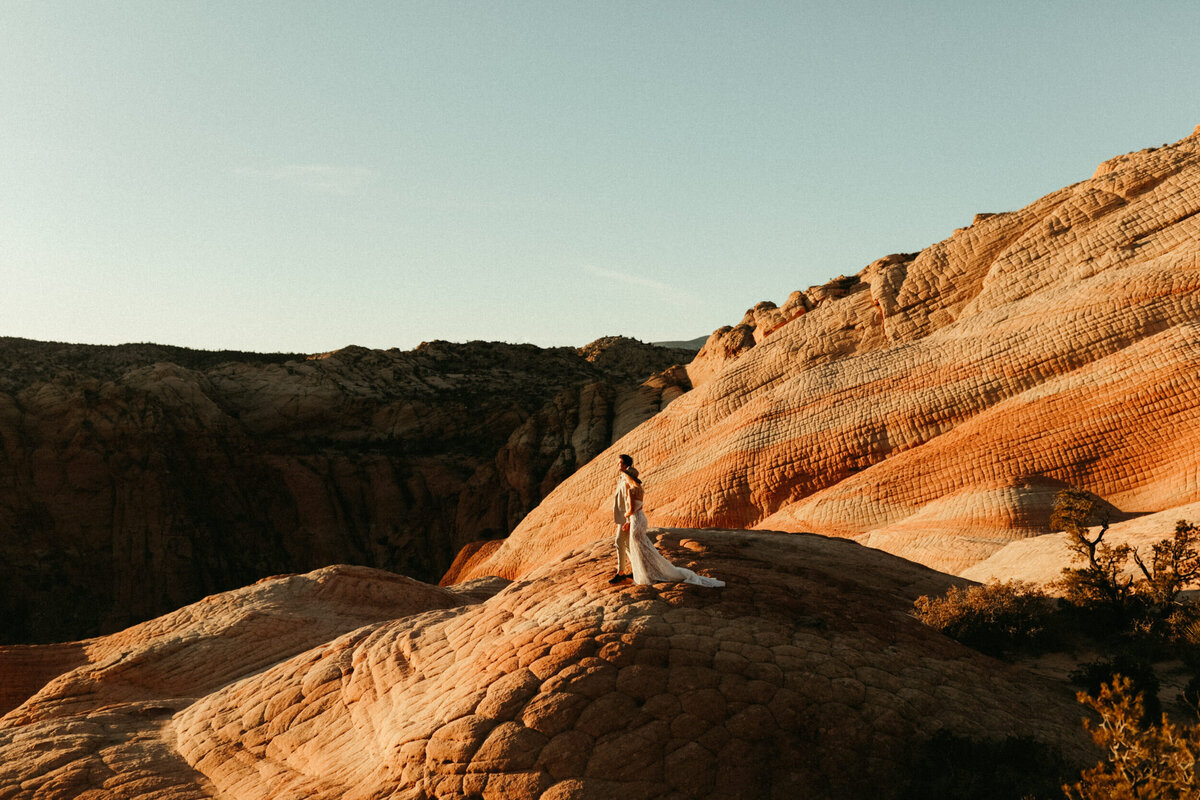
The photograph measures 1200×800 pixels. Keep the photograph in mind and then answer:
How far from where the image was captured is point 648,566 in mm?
9039

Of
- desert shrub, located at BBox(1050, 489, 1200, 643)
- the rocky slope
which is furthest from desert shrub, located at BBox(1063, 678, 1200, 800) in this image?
the rocky slope

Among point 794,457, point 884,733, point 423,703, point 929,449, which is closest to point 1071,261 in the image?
point 929,449

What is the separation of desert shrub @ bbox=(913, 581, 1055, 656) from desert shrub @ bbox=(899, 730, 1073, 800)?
280cm

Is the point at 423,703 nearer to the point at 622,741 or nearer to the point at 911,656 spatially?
the point at 622,741

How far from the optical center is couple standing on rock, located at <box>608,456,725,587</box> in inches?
356

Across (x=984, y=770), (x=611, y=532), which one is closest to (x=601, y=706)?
(x=984, y=770)

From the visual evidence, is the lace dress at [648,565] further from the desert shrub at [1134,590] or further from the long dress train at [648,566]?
the desert shrub at [1134,590]

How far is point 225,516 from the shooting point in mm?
40969

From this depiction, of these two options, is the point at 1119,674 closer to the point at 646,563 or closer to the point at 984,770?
the point at 984,770

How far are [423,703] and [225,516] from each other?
36.9 m

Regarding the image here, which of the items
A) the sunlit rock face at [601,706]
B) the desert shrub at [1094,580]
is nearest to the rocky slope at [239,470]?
the desert shrub at [1094,580]

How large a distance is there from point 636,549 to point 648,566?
8.5 inches

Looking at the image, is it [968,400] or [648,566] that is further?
[968,400]

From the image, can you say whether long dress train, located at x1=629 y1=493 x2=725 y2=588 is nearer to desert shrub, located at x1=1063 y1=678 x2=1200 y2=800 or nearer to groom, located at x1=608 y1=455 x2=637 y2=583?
groom, located at x1=608 y1=455 x2=637 y2=583
